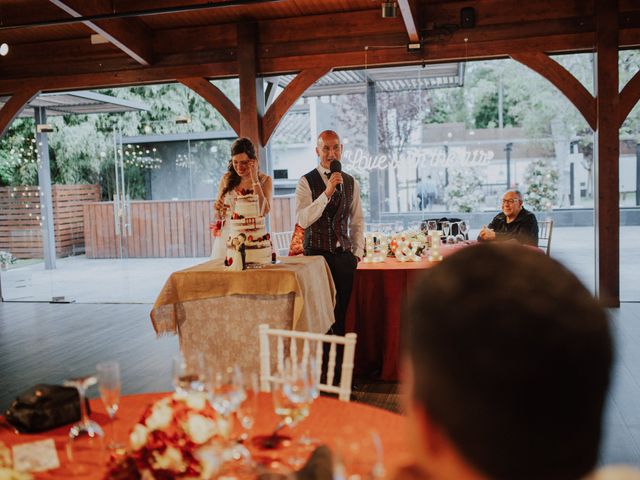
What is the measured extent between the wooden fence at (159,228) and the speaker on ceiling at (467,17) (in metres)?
3.34

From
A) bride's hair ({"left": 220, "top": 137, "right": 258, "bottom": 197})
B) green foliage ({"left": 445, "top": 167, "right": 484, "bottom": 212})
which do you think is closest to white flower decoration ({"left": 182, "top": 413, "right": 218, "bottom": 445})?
bride's hair ({"left": 220, "top": 137, "right": 258, "bottom": 197})

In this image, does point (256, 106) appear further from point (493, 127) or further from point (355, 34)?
point (493, 127)

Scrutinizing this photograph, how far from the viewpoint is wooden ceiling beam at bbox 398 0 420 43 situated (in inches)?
253

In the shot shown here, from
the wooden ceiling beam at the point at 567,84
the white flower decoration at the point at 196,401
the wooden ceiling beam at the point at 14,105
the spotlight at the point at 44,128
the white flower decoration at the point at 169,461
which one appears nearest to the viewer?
the white flower decoration at the point at 169,461

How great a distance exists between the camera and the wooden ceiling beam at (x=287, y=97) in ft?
25.9

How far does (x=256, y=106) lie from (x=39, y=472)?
672 centimetres

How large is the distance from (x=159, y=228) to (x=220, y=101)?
220 centimetres

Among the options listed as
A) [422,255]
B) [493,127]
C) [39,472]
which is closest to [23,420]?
[39,472]

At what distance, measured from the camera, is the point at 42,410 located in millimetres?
1911

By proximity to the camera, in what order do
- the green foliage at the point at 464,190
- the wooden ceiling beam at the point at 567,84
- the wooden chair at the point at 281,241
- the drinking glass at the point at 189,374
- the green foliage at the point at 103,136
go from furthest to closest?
the green foliage at the point at 103,136 < the wooden chair at the point at 281,241 < the green foliage at the point at 464,190 < the wooden ceiling beam at the point at 567,84 < the drinking glass at the point at 189,374

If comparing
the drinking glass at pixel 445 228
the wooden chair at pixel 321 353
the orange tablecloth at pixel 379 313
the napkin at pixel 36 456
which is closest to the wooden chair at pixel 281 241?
the drinking glass at pixel 445 228

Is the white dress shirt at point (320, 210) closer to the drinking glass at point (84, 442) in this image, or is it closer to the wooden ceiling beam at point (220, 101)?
the drinking glass at point (84, 442)

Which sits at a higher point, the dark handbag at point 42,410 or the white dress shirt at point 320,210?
the white dress shirt at point 320,210

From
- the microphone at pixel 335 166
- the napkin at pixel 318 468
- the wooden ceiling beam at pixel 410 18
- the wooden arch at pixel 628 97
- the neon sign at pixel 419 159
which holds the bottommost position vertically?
the napkin at pixel 318 468
